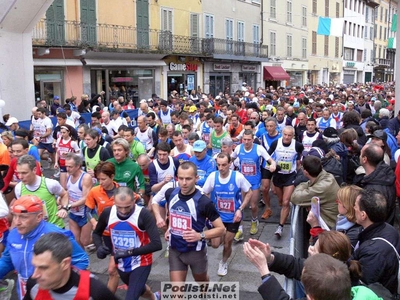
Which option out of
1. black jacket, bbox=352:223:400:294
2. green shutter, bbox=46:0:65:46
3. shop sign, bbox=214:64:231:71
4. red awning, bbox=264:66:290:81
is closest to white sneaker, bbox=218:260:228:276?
black jacket, bbox=352:223:400:294

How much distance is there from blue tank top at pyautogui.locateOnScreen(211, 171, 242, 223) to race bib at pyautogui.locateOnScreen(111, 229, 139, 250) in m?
1.86

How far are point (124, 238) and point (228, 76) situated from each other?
27476 mm

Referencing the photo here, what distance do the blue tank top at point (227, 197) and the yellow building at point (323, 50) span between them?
3889cm

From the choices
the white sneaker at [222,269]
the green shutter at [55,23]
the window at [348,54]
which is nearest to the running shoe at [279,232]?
the white sneaker at [222,269]

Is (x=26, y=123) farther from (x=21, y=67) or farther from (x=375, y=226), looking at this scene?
(x=375, y=226)

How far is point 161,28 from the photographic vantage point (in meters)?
25.1

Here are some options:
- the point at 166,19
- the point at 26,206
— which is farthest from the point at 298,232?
the point at 166,19

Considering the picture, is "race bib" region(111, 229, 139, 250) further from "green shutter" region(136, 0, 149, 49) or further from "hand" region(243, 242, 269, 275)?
"green shutter" region(136, 0, 149, 49)

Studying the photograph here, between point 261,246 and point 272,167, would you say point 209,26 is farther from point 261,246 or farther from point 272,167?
point 261,246

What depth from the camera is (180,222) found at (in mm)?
4926

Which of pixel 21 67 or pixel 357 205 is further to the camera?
pixel 21 67

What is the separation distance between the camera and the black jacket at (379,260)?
3422 mm

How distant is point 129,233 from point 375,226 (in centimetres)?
228

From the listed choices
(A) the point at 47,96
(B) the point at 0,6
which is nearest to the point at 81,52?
(A) the point at 47,96
